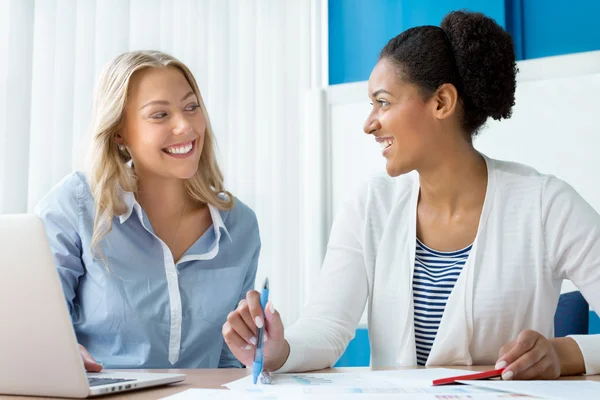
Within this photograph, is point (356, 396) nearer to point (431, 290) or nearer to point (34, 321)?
point (34, 321)

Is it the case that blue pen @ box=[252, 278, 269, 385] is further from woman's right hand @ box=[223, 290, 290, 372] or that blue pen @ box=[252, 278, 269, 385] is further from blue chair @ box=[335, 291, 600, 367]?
blue chair @ box=[335, 291, 600, 367]

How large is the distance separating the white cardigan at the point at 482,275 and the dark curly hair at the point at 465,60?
0.17 m

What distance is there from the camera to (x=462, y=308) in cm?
145

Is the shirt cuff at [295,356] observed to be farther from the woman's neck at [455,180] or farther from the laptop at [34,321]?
the woman's neck at [455,180]

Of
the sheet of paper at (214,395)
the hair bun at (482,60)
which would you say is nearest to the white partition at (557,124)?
the hair bun at (482,60)

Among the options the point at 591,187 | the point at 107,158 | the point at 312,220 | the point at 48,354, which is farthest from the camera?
the point at 312,220

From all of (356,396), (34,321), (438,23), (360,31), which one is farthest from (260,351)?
(360,31)

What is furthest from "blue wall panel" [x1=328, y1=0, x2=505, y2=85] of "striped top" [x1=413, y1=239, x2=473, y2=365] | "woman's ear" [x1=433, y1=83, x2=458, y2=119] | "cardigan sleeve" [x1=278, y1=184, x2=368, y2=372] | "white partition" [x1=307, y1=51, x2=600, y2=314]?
"striped top" [x1=413, y1=239, x2=473, y2=365]

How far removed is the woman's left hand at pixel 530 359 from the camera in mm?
1063

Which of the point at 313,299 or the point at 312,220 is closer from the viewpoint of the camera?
the point at 313,299

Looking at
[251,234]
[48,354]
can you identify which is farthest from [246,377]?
[251,234]

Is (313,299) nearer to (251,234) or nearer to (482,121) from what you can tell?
(251,234)

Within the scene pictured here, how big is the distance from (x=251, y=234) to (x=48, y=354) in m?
1.13

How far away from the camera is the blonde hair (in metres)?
1.74
